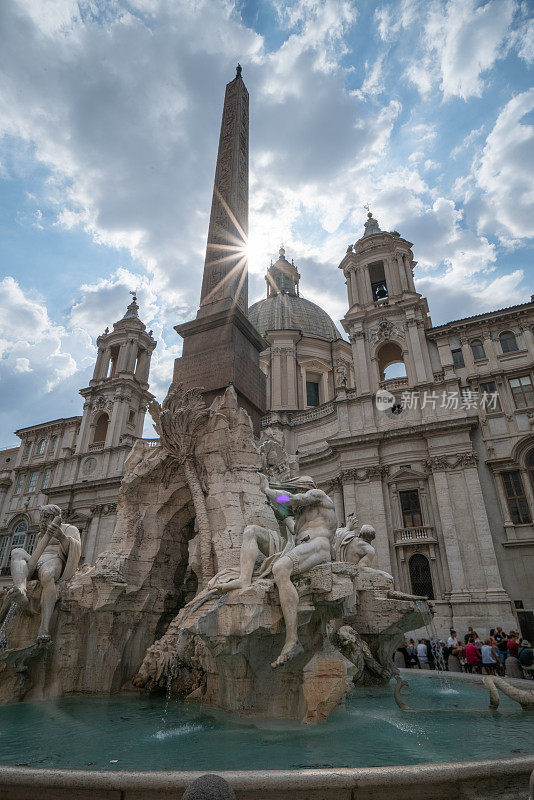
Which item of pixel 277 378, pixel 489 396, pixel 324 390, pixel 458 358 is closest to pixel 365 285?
pixel 458 358

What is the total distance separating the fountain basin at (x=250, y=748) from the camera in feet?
8.80

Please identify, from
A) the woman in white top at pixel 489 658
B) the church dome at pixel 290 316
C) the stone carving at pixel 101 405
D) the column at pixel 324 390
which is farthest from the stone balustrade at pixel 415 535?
the stone carving at pixel 101 405

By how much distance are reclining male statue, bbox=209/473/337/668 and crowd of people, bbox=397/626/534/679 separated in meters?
6.69

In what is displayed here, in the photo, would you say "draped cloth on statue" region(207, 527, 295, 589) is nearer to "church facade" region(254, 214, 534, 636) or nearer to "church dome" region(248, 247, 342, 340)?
"church facade" region(254, 214, 534, 636)

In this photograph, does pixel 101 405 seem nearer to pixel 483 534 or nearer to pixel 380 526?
pixel 380 526

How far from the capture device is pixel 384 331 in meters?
27.0

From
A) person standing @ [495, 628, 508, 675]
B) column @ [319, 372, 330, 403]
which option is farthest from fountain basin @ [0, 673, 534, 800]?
column @ [319, 372, 330, 403]

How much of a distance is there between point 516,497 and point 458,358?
7927 mm

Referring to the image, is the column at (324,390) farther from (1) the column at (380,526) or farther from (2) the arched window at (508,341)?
Answer: (2) the arched window at (508,341)

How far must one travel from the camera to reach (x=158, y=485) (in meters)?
8.06

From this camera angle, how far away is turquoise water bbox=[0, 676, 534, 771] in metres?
3.58

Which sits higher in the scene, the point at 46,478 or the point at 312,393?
the point at 312,393

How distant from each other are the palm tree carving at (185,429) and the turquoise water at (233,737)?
2.83 m

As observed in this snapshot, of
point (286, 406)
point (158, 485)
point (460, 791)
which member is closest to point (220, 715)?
point (460, 791)
